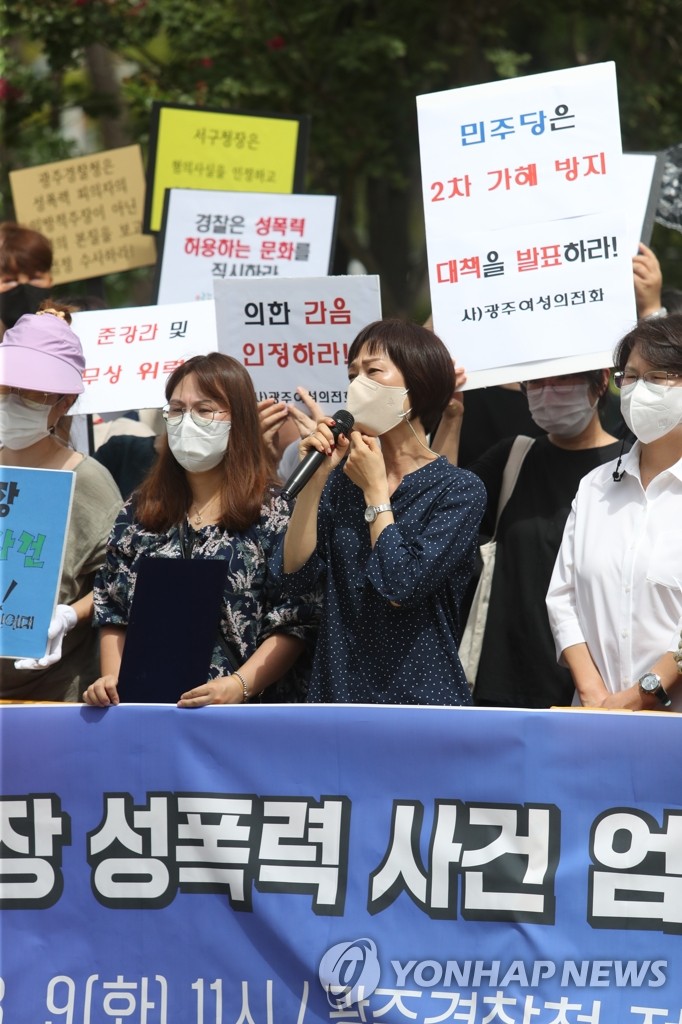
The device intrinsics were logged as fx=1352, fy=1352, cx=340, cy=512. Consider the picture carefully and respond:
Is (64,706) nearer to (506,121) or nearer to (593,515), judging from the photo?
(593,515)

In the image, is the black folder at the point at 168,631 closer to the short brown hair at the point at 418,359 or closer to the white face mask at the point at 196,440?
the white face mask at the point at 196,440

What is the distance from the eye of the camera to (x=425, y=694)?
12.3 feet

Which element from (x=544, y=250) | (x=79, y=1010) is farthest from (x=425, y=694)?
(x=544, y=250)

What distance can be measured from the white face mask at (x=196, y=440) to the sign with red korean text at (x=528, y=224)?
904 millimetres

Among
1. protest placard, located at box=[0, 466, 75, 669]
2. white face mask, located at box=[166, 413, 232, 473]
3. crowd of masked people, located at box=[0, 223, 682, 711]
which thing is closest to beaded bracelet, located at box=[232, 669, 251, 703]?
crowd of masked people, located at box=[0, 223, 682, 711]

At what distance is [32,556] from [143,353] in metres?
1.38

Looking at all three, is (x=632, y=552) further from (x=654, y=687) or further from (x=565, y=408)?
(x=565, y=408)

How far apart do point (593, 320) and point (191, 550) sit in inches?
59.9

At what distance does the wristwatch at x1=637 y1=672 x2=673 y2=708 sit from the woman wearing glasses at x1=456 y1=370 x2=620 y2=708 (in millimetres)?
677

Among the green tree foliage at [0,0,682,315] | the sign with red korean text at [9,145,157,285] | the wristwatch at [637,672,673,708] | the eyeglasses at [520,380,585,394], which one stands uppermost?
the green tree foliage at [0,0,682,315]

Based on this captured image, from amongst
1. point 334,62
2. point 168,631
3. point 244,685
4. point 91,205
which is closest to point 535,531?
point 244,685

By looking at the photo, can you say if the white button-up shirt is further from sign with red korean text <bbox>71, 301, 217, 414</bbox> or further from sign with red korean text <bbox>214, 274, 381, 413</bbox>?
sign with red korean text <bbox>71, 301, 217, 414</bbox>

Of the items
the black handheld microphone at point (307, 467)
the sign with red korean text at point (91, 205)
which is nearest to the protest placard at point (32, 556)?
the black handheld microphone at point (307, 467)

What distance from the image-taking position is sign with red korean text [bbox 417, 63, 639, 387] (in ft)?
14.6
